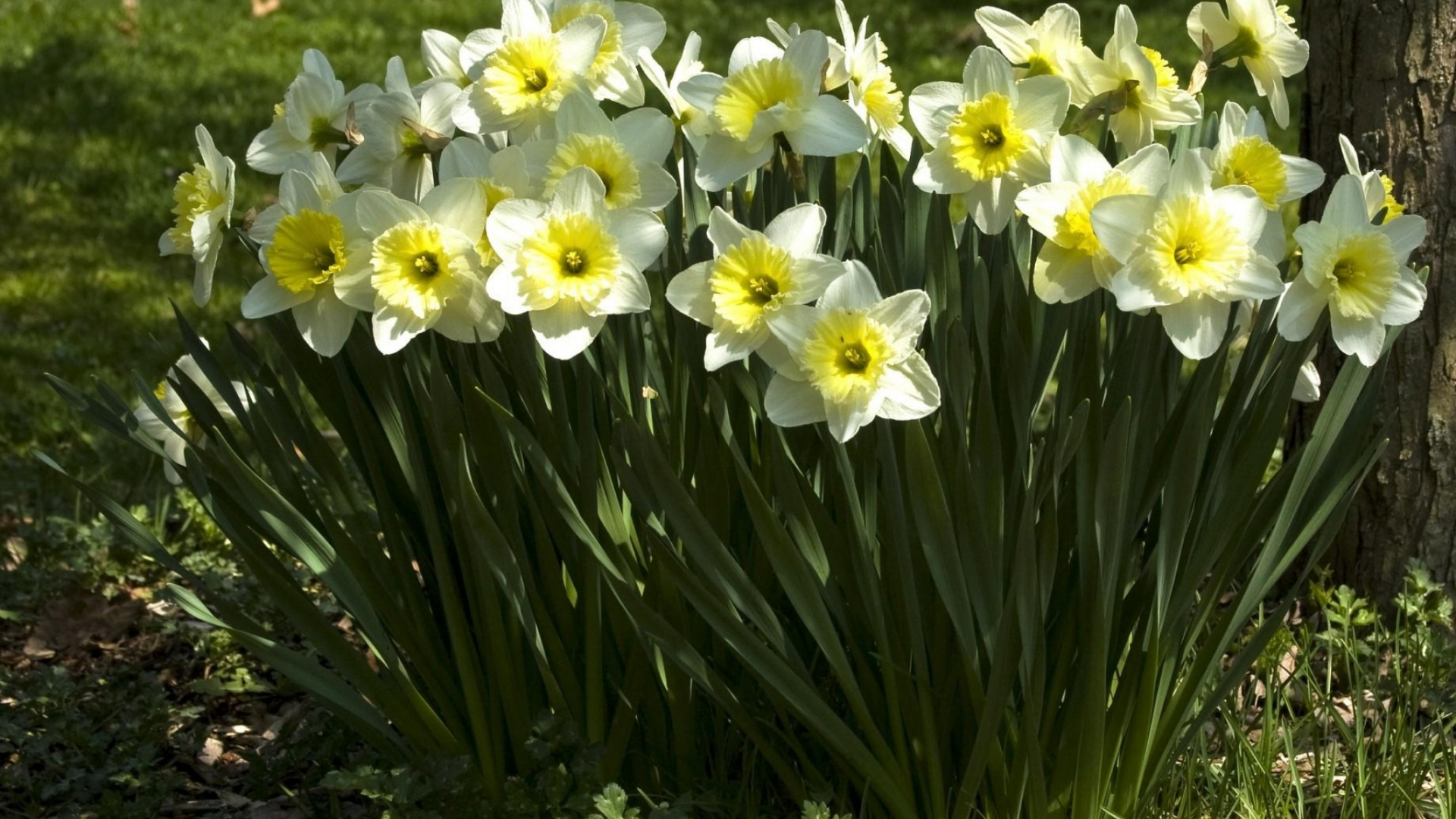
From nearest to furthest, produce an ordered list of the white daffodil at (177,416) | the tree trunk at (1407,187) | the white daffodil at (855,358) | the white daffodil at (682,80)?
the white daffodil at (855,358) → the white daffodil at (682,80) → the white daffodil at (177,416) → the tree trunk at (1407,187)

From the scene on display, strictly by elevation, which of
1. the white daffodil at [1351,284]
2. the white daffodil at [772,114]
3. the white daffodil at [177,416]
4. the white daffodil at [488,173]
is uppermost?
the white daffodil at [772,114]

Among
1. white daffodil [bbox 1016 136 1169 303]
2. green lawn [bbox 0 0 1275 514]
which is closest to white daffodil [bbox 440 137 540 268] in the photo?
white daffodil [bbox 1016 136 1169 303]

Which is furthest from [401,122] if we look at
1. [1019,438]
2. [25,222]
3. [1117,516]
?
[25,222]

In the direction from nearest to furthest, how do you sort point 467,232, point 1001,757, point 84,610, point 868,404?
point 868,404 < point 467,232 < point 1001,757 < point 84,610

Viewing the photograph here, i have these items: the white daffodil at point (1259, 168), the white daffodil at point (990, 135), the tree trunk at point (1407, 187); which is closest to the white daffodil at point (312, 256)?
the white daffodil at point (990, 135)

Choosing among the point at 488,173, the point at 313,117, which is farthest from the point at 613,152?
the point at 313,117

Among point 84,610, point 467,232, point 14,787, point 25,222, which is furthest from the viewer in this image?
point 25,222

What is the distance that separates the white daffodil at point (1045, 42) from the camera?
72.4 inches

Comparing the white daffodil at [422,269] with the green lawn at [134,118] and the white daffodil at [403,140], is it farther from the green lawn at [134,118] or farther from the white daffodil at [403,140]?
the green lawn at [134,118]

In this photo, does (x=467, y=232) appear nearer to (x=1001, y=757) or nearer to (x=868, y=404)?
(x=868, y=404)

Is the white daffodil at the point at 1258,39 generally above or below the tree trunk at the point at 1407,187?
above

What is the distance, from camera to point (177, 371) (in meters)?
1.94

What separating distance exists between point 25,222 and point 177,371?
432 centimetres

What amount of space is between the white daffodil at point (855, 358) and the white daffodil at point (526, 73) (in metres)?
0.44
